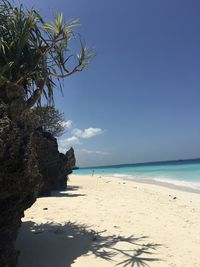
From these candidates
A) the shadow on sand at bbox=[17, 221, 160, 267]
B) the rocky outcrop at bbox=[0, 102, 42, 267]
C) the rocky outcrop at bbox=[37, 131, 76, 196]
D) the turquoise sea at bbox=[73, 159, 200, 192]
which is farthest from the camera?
the turquoise sea at bbox=[73, 159, 200, 192]

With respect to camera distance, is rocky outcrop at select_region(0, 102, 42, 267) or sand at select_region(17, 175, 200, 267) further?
sand at select_region(17, 175, 200, 267)

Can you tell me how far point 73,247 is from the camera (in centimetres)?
532

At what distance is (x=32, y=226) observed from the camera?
6512 mm

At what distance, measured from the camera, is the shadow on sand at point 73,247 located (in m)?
4.73

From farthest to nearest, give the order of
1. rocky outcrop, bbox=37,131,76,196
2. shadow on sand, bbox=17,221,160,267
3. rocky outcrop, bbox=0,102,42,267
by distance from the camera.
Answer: rocky outcrop, bbox=37,131,76,196
shadow on sand, bbox=17,221,160,267
rocky outcrop, bbox=0,102,42,267

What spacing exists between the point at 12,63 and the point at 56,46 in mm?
1587

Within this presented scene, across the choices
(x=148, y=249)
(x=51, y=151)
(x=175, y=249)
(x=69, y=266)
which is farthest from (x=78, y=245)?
(x=51, y=151)

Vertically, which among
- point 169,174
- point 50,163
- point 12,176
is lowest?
point 12,176

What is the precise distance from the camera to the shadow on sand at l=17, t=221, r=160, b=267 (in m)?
4.73

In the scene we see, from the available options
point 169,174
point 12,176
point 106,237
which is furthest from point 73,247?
point 169,174

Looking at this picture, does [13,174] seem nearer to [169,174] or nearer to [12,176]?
[12,176]

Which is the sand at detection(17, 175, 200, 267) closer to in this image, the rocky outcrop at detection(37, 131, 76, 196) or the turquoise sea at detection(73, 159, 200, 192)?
the rocky outcrop at detection(37, 131, 76, 196)

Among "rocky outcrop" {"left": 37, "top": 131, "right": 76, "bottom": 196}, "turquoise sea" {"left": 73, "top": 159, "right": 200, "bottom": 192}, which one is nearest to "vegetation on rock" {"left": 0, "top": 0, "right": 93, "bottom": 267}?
"rocky outcrop" {"left": 37, "top": 131, "right": 76, "bottom": 196}

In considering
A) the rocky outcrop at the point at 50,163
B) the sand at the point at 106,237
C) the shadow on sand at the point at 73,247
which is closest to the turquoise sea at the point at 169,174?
the rocky outcrop at the point at 50,163
